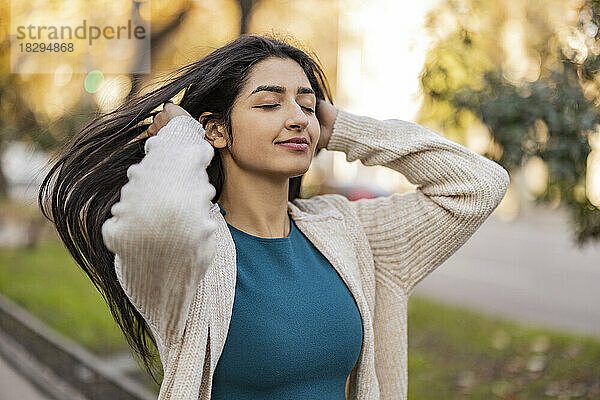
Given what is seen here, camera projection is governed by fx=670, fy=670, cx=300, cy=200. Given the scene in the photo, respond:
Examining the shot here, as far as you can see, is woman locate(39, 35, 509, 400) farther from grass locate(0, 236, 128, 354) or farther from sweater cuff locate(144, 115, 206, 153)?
grass locate(0, 236, 128, 354)

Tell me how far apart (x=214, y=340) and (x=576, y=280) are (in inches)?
368

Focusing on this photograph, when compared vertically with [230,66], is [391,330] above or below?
below

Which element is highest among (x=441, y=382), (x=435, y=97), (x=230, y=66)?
(x=435, y=97)

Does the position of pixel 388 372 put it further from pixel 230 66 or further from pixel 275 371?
pixel 230 66

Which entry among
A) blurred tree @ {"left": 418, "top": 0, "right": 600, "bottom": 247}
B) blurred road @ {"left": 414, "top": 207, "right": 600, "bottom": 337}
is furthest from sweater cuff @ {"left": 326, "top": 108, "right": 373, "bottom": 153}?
blurred road @ {"left": 414, "top": 207, "right": 600, "bottom": 337}

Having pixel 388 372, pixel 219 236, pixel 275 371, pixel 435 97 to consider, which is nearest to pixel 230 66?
pixel 219 236

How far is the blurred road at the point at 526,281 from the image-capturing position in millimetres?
7604

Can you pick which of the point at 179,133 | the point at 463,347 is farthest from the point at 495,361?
the point at 179,133

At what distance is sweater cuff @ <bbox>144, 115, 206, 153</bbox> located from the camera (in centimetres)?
156

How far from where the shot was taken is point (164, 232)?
1.33m

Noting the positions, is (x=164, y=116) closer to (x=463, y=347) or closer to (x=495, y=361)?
(x=495, y=361)

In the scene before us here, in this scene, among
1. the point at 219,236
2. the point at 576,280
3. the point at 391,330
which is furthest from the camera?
the point at 576,280

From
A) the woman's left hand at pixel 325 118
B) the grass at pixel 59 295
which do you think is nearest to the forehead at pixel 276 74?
the woman's left hand at pixel 325 118

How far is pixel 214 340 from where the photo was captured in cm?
161
